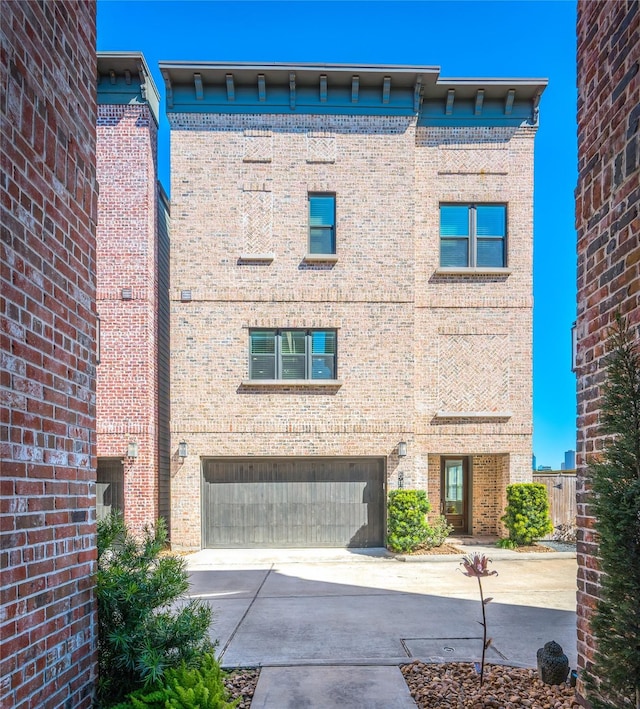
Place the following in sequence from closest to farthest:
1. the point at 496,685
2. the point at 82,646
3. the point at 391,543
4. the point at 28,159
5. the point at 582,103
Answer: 1. the point at 28,159
2. the point at 82,646
3. the point at 582,103
4. the point at 496,685
5. the point at 391,543

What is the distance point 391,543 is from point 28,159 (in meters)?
10.3

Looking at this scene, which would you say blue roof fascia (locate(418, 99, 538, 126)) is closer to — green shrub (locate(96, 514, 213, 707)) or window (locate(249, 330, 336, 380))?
window (locate(249, 330, 336, 380))

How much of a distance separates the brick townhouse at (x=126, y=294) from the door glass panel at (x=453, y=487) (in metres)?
6.93

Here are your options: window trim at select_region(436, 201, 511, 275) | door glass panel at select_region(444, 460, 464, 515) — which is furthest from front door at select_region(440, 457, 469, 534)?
window trim at select_region(436, 201, 511, 275)

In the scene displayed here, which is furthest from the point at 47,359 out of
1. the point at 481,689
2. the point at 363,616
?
the point at 363,616

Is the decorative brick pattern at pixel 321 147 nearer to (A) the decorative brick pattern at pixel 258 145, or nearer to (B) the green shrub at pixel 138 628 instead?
(A) the decorative brick pattern at pixel 258 145

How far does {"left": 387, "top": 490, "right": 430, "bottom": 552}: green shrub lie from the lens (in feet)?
36.1

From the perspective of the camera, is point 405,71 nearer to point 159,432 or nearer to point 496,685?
point 159,432

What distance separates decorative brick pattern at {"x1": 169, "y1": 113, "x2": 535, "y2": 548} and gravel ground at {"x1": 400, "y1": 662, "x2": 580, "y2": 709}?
7.04 metres

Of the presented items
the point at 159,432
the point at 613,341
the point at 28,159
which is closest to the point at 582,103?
the point at 613,341

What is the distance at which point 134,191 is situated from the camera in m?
11.7

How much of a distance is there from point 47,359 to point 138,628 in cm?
184

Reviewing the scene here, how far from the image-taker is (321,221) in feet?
39.8

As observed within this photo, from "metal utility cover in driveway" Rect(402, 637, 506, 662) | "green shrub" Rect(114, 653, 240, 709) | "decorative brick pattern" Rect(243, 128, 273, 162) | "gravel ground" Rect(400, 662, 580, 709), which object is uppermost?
"decorative brick pattern" Rect(243, 128, 273, 162)
